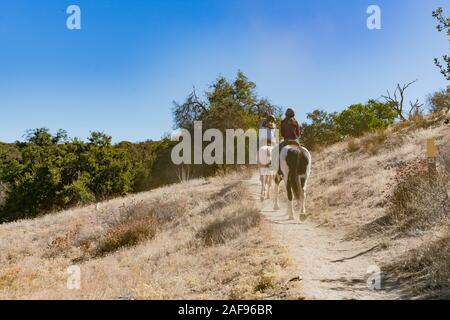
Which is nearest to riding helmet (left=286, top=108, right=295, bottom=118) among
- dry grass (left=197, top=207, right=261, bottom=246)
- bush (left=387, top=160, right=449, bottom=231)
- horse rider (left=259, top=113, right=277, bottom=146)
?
horse rider (left=259, top=113, right=277, bottom=146)

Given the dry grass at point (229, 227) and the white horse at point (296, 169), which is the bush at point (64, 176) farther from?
the white horse at point (296, 169)

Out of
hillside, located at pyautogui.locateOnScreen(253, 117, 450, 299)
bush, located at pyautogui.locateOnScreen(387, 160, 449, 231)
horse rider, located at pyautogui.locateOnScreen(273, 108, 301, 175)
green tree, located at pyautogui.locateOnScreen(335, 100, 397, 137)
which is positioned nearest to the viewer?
hillside, located at pyautogui.locateOnScreen(253, 117, 450, 299)

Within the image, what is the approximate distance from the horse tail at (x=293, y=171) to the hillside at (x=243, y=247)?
1.06m

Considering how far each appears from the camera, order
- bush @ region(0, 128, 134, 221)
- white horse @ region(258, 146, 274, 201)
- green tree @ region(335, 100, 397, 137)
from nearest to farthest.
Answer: white horse @ region(258, 146, 274, 201) → bush @ region(0, 128, 134, 221) → green tree @ region(335, 100, 397, 137)

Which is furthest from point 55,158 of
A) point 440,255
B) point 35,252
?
point 440,255

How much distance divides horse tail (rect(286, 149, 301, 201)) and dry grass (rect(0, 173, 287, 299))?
132cm

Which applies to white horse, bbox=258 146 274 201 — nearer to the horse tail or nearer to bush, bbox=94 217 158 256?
the horse tail

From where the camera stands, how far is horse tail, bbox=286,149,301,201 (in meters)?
10.8

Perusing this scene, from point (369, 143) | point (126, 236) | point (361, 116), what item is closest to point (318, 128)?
point (361, 116)

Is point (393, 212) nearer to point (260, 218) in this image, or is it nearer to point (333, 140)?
point (260, 218)

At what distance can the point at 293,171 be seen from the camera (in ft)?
35.6

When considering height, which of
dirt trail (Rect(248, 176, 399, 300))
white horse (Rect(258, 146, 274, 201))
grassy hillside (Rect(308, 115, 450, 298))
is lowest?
dirt trail (Rect(248, 176, 399, 300))

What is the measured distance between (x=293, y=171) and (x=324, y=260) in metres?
3.40
